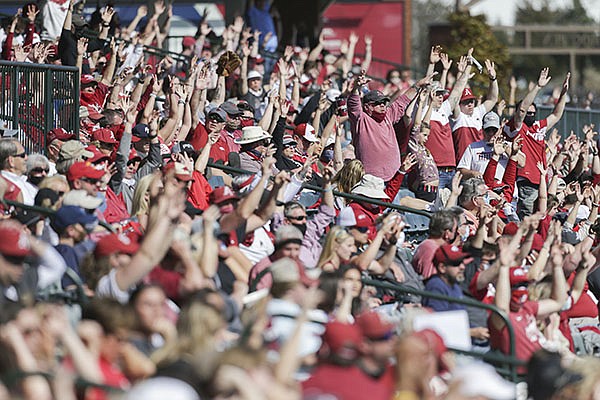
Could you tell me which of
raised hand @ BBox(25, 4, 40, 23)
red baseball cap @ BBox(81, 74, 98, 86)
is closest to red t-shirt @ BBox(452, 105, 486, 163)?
red baseball cap @ BBox(81, 74, 98, 86)

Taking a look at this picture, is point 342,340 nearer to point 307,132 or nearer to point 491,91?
point 307,132

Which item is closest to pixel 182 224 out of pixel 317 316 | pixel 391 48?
pixel 317 316

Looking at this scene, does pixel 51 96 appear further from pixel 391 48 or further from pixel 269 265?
pixel 391 48

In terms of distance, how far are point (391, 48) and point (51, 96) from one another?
59.6 ft

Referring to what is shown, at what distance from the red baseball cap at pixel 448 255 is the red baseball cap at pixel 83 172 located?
254cm

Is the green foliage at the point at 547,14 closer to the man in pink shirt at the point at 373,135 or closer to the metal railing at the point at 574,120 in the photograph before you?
the metal railing at the point at 574,120

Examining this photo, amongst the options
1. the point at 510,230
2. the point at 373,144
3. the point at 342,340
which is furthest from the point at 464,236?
the point at 342,340

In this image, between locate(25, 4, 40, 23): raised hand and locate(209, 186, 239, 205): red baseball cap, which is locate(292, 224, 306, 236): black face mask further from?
locate(25, 4, 40, 23): raised hand

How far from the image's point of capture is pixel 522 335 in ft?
30.2

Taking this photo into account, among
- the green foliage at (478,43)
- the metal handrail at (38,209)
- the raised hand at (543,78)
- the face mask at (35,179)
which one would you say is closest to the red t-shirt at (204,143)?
the face mask at (35,179)

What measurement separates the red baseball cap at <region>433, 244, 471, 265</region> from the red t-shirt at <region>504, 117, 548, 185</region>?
5.50 metres

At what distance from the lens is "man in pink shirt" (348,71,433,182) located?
43.9 feet

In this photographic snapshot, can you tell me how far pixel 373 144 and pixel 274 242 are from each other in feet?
13.2

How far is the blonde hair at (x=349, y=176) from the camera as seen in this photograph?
12281mm
